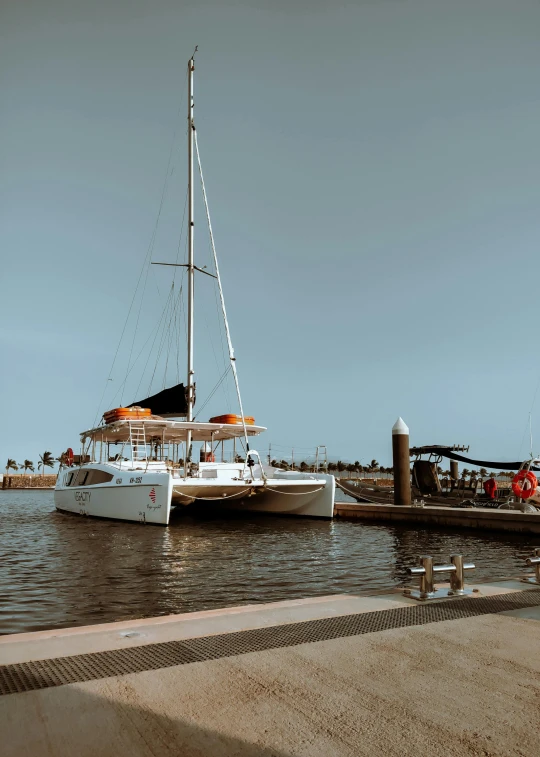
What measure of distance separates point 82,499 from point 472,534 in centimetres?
1455

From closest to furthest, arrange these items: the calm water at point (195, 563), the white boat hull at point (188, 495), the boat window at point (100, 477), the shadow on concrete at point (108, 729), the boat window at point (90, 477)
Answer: the shadow on concrete at point (108, 729), the calm water at point (195, 563), the white boat hull at point (188, 495), the boat window at point (100, 477), the boat window at point (90, 477)

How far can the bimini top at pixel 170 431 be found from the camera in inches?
810

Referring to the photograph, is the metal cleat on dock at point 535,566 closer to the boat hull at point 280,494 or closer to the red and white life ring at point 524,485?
the boat hull at point 280,494

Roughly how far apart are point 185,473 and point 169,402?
4.22 meters

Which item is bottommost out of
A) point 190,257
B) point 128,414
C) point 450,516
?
point 450,516

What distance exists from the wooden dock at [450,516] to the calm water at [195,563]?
0.61 metres

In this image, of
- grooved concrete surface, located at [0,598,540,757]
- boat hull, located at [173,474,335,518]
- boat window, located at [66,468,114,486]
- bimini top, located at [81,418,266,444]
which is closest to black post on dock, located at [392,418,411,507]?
boat hull, located at [173,474,335,518]

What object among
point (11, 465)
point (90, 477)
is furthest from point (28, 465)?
point (90, 477)

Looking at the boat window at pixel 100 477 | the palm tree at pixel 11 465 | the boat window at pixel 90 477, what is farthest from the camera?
the palm tree at pixel 11 465

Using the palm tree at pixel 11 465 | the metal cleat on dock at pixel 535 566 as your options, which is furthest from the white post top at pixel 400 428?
the palm tree at pixel 11 465

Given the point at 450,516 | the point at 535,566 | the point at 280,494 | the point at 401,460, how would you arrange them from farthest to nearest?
the point at 401,460
the point at 280,494
the point at 450,516
the point at 535,566

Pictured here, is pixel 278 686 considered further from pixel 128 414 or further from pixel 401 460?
pixel 401 460

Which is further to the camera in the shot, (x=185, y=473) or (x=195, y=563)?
(x=185, y=473)

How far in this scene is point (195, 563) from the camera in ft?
37.8
